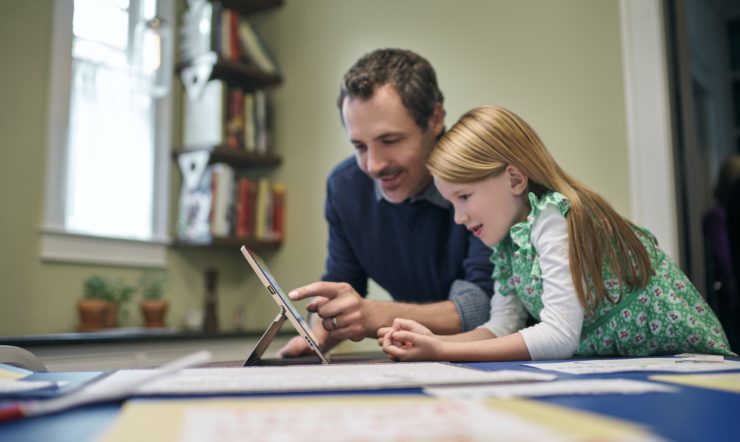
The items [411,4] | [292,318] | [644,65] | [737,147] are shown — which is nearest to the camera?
[292,318]

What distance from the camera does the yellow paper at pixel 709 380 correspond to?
0.67 metres

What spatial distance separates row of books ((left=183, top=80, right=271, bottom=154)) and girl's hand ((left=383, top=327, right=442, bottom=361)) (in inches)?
83.5

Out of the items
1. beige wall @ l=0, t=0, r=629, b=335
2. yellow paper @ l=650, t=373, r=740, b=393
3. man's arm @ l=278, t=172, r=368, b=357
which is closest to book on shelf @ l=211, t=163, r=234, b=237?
beige wall @ l=0, t=0, r=629, b=335

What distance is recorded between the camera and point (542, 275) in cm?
119

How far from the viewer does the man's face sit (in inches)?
63.6

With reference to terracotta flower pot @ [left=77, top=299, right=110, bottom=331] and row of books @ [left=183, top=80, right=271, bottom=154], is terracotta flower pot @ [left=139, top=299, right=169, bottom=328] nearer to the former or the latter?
terracotta flower pot @ [left=77, top=299, right=110, bottom=331]

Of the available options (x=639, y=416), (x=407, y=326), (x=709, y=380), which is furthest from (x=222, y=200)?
(x=639, y=416)

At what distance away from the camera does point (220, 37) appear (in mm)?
3049

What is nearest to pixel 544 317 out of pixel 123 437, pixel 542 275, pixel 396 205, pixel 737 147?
pixel 542 275

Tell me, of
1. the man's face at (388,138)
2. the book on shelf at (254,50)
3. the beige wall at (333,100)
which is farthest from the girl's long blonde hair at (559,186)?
the book on shelf at (254,50)

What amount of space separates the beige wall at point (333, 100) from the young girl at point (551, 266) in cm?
110

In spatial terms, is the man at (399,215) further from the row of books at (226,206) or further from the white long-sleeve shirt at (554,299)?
the row of books at (226,206)

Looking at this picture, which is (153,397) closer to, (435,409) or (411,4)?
(435,409)

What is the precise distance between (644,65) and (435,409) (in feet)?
7.14
